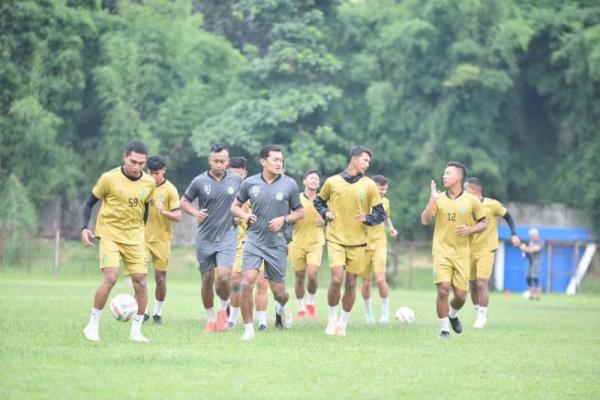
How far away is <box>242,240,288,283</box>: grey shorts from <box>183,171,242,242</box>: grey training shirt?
0.99m

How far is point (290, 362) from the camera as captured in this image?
12.1m

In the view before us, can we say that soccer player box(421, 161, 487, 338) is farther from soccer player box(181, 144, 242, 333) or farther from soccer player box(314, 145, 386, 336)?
soccer player box(181, 144, 242, 333)

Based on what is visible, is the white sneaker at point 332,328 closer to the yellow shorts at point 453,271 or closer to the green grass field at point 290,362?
the green grass field at point 290,362

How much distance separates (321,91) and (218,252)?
3009 cm

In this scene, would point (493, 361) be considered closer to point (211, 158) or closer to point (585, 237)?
point (211, 158)

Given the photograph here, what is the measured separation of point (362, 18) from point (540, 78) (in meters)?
8.59

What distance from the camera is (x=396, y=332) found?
17047 millimetres

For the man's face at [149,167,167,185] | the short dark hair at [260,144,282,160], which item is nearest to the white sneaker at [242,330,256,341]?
the short dark hair at [260,144,282,160]

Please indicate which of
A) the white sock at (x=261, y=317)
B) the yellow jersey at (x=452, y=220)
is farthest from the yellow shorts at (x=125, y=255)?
the yellow jersey at (x=452, y=220)

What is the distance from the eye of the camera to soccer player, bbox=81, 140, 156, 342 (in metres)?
13.7

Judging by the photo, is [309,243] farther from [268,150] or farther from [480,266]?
[268,150]

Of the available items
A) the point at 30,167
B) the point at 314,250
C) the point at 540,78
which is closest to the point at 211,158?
the point at 314,250

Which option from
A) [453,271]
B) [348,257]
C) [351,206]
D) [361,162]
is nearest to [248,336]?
[348,257]

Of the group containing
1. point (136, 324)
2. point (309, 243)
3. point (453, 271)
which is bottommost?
point (136, 324)
